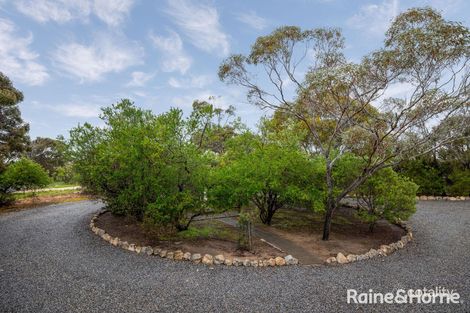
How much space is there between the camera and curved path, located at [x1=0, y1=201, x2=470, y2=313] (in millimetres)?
5078

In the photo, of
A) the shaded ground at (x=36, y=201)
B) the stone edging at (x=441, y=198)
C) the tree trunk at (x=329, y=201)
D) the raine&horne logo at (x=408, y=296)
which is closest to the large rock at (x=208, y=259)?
the raine&horne logo at (x=408, y=296)

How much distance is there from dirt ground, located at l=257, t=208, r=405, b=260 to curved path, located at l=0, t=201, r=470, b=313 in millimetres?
1049

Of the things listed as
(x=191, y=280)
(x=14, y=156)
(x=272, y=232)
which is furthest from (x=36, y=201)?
(x=191, y=280)

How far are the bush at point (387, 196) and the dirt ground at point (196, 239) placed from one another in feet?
14.5

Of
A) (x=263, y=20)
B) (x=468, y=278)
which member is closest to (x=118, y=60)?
(x=263, y=20)

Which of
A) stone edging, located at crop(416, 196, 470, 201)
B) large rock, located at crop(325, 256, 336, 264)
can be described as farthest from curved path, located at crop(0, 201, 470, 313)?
stone edging, located at crop(416, 196, 470, 201)

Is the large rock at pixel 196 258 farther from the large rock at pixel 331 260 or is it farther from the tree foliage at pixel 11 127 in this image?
the tree foliage at pixel 11 127

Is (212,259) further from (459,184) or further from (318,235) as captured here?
(459,184)

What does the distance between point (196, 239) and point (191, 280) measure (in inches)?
124

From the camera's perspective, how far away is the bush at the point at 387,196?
973 cm

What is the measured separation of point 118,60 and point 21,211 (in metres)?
10.4

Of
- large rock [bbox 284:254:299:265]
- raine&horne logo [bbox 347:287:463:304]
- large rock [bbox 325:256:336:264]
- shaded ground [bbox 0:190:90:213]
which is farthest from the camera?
shaded ground [bbox 0:190:90:213]

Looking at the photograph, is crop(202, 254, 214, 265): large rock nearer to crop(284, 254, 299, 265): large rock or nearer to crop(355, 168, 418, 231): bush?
crop(284, 254, 299, 265): large rock

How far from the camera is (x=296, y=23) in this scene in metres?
10.8
